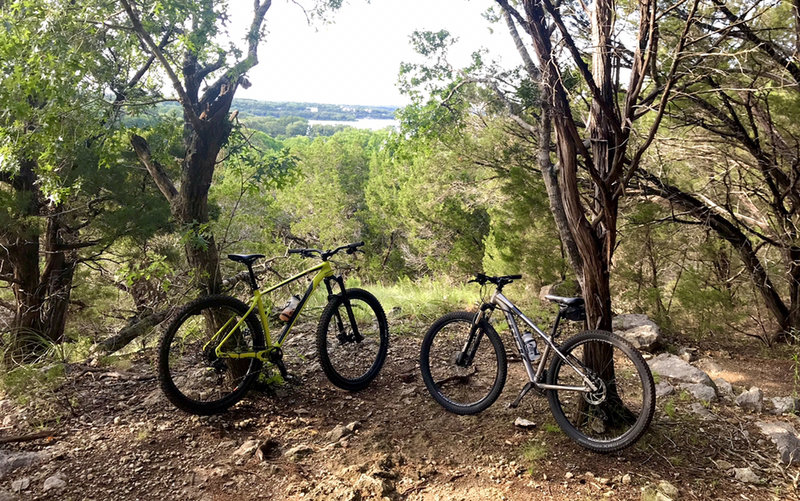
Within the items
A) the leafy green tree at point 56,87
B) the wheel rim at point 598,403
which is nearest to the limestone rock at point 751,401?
the wheel rim at point 598,403

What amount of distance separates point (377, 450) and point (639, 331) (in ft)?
13.0

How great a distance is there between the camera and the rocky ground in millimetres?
2586

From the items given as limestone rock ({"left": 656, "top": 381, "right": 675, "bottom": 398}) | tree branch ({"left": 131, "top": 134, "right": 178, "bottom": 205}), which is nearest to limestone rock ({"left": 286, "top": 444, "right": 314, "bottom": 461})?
tree branch ({"left": 131, "top": 134, "right": 178, "bottom": 205})

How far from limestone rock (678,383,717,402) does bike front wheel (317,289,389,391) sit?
2.32 meters

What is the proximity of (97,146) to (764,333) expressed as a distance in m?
7.78

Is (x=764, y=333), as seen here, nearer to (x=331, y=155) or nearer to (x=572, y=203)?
(x=572, y=203)

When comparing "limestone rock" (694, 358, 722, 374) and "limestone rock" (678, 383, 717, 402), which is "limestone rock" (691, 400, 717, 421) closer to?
"limestone rock" (678, 383, 717, 402)

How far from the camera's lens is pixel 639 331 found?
5711mm

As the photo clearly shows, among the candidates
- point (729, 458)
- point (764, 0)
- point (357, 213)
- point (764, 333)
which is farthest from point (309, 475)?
point (357, 213)

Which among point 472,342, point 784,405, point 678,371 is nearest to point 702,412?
point 784,405

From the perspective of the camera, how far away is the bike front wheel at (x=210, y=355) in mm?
3283

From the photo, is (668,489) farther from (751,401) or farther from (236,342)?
(236,342)

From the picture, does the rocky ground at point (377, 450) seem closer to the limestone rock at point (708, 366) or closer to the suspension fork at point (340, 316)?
the suspension fork at point (340, 316)

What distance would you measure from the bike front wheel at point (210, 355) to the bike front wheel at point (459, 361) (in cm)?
123
